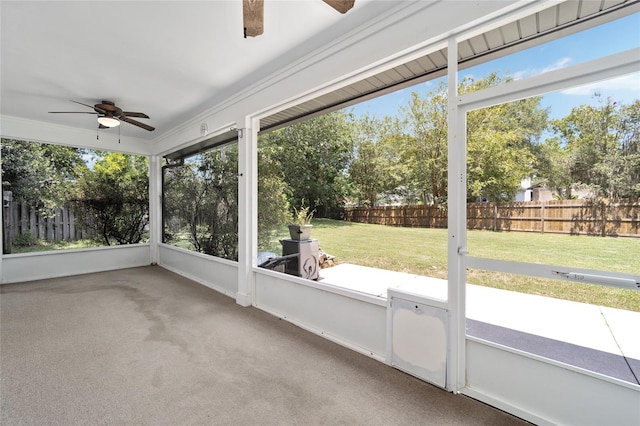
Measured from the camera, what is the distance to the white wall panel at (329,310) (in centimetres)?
231

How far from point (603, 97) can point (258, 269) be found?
131 inches

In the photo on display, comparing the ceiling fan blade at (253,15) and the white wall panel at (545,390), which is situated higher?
the ceiling fan blade at (253,15)

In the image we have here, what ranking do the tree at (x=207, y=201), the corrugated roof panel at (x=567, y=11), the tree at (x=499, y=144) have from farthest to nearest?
the tree at (x=207, y=201), the tree at (x=499, y=144), the corrugated roof panel at (x=567, y=11)

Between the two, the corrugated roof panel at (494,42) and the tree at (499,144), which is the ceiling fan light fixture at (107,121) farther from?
the tree at (499,144)

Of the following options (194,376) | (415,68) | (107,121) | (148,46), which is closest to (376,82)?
(415,68)

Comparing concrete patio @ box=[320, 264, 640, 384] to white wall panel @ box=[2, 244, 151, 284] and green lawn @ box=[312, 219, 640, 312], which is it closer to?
green lawn @ box=[312, 219, 640, 312]

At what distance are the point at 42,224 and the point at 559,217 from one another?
7117mm

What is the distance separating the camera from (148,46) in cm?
254

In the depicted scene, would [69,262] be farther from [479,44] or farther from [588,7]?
[588,7]

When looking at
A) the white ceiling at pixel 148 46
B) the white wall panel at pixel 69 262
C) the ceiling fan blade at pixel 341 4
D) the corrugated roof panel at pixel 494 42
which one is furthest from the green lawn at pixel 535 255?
the white wall panel at pixel 69 262

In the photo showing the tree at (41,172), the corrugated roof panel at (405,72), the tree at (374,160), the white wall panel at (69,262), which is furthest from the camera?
the white wall panel at (69,262)

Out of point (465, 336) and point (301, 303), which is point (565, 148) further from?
point (301, 303)

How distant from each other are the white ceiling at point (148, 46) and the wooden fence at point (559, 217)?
1.62 meters

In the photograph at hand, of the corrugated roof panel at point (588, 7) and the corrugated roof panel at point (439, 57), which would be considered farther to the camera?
the corrugated roof panel at point (439, 57)
